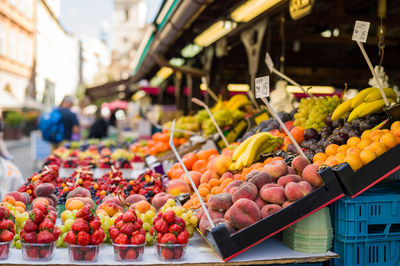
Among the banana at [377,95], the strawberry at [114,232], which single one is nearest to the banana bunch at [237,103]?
the banana at [377,95]

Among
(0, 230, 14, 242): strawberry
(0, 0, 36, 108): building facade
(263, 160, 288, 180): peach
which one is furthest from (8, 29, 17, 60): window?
(263, 160, 288, 180): peach

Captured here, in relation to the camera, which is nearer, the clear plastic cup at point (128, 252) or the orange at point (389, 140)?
the clear plastic cup at point (128, 252)

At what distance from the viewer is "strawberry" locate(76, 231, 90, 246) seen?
2.38 metres

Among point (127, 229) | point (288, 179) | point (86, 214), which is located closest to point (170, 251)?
point (127, 229)

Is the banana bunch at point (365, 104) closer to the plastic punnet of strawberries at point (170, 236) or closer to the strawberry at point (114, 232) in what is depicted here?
the plastic punnet of strawberries at point (170, 236)

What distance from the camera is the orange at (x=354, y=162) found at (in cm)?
264

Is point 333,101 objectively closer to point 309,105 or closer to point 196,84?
point 309,105

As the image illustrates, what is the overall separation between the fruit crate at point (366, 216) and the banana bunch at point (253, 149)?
3.35ft

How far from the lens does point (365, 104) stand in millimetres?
3332

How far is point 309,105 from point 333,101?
0.71 ft

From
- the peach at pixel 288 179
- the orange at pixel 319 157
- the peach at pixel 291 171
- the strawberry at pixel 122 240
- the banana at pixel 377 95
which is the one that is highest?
the banana at pixel 377 95

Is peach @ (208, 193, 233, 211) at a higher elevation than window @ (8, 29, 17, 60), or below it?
below

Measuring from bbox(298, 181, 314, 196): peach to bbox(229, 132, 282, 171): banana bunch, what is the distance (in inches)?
39.0

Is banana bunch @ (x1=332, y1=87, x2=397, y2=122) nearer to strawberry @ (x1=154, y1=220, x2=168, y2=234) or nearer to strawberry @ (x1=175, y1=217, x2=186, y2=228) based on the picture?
strawberry @ (x1=175, y1=217, x2=186, y2=228)
